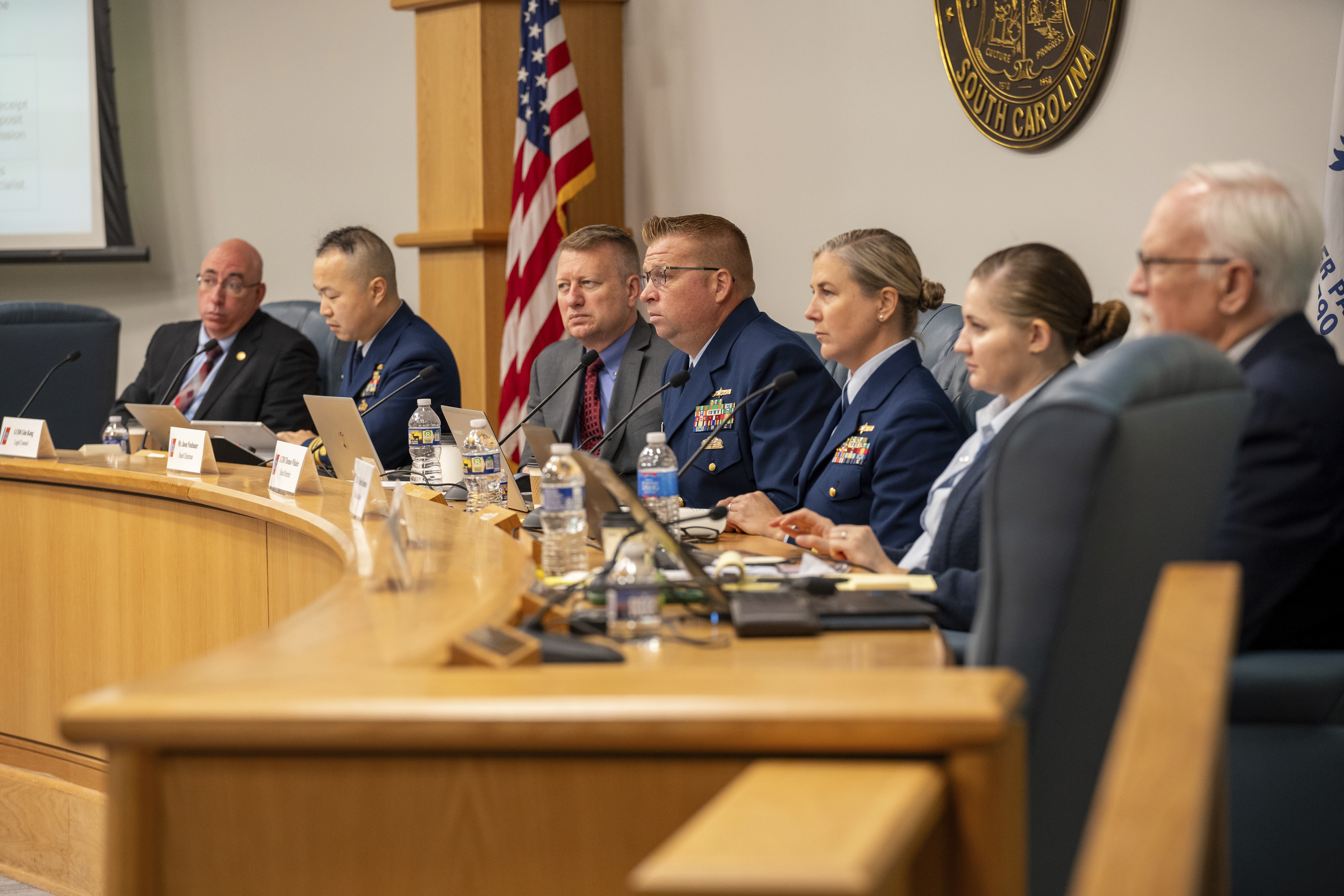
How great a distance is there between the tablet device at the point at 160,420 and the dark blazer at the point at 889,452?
6.40 feet

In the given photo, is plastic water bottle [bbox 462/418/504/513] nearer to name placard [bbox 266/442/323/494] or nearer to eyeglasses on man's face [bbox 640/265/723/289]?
name placard [bbox 266/442/323/494]

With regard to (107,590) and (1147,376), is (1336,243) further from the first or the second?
(107,590)

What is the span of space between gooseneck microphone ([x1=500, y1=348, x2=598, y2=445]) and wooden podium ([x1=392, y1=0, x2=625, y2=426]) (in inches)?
47.1

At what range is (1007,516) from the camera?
1.11 meters

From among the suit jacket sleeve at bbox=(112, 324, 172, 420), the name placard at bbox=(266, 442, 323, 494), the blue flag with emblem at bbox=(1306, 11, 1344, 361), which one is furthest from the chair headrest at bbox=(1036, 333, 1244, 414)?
the suit jacket sleeve at bbox=(112, 324, 172, 420)

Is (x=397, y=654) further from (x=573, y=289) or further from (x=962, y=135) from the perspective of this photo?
(x=962, y=135)

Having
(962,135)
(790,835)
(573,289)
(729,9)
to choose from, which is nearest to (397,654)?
(790,835)

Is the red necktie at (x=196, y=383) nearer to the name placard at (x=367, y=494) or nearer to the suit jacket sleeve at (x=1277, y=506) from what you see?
the name placard at (x=367, y=494)

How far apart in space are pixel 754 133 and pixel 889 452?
2328 millimetres

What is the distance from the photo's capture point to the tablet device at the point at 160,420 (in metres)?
3.64

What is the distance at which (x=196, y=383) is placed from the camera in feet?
15.0

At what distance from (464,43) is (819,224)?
1564mm

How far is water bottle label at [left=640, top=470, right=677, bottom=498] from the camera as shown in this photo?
2.21m

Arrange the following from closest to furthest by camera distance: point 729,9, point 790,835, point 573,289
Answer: point 790,835 → point 573,289 → point 729,9
